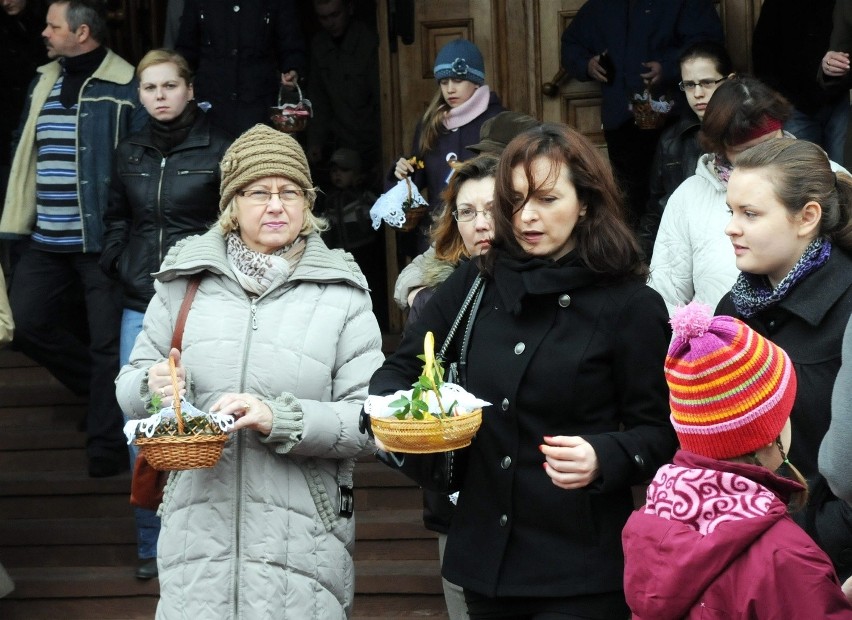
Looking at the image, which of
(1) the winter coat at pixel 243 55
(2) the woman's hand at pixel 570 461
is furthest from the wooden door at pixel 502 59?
(2) the woman's hand at pixel 570 461

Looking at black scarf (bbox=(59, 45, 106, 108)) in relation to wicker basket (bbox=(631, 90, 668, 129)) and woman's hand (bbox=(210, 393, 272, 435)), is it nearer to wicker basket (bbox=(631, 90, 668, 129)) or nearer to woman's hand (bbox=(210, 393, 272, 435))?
wicker basket (bbox=(631, 90, 668, 129))

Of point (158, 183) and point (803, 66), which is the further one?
point (803, 66)

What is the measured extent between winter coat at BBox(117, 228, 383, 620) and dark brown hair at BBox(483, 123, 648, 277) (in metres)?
0.92

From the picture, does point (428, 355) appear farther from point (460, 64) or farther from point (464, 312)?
point (460, 64)

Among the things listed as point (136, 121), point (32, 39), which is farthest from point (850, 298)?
point (32, 39)

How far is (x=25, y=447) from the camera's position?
798 centimetres

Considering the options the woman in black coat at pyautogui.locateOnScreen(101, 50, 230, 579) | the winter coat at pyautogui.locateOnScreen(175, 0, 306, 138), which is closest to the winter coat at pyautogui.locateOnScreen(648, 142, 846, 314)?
the woman in black coat at pyautogui.locateOnScreen(101, 50, 230, 579)

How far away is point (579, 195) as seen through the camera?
12.8 feet

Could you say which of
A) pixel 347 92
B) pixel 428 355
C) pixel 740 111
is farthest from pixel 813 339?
pixel 347 92

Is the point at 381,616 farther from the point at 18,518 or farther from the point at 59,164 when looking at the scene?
the point at 59,164

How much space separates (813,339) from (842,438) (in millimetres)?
980

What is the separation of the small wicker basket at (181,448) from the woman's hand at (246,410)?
0.27ft

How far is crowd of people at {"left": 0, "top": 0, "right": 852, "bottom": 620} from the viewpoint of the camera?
2992mm

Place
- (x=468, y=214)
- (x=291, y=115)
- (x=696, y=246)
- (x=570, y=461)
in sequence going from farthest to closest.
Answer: (x=291, y=115), (x=696, y=246), (x=468, y=214), (x=570, y=461)
